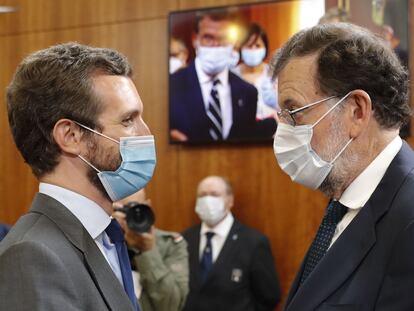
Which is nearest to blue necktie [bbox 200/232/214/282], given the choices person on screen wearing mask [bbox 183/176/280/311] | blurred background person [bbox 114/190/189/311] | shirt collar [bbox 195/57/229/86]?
person on screen wearing mask [bbox 183/176/280/311]

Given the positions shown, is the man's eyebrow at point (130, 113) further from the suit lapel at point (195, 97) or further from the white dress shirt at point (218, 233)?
the suit lapel at point (195, 97)

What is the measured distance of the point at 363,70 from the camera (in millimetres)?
1722

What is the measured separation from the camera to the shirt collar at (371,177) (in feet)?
5.57

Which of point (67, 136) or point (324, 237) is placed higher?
point (67, 136)

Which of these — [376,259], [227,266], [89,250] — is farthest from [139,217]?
[376,259]

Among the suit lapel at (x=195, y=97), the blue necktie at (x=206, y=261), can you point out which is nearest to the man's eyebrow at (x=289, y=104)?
the blue necktie at (x=206, y=261)

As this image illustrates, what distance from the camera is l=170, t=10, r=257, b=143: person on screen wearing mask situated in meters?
5.39

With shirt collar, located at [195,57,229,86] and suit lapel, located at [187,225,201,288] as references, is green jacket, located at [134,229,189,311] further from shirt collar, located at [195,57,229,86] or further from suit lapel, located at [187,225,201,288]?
shirt collar, located at [195,57,229,86]

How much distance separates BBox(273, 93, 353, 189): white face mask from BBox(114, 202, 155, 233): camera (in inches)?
61.3

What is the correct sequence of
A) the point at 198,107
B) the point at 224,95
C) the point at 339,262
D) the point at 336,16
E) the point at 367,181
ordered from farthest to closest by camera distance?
the point at 198,107, the point at 224,95, the point at 336,16, the point at 367,181, the point at 339,262

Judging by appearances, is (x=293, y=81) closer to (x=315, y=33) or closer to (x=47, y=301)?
(x=315, y=33)

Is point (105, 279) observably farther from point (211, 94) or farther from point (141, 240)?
point (211, 94)

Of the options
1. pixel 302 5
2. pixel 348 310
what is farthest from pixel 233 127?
pixel 348 310

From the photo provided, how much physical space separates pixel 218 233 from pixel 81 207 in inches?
131
